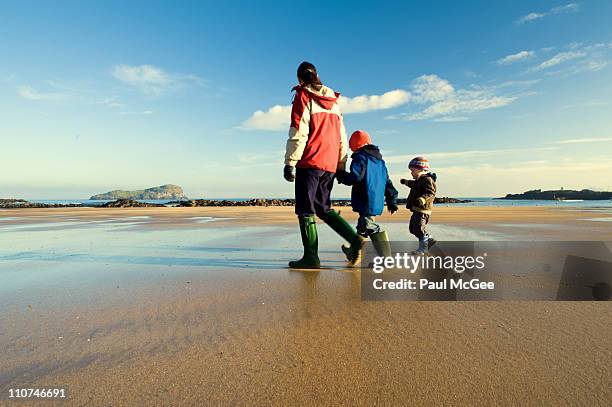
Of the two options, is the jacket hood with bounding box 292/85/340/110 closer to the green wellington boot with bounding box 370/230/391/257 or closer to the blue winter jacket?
the blue winter jacket

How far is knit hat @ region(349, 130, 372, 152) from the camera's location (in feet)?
14.5

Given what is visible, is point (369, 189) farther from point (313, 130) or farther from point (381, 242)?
point (313, 130)

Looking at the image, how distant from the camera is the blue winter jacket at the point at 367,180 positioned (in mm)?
4121

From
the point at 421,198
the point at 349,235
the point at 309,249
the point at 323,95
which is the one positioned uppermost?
the point at 323,95

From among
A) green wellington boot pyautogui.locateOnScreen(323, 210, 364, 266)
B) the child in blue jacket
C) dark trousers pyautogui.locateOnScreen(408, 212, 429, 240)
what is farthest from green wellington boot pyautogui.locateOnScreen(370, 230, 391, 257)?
dark trousers pyautogui.locateOnScreen(408, 212, 429, 240)

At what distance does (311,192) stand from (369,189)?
0.70 metres

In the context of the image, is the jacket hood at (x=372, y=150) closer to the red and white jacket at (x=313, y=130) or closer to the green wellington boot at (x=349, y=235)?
the red and white jacket at (x=313, y=130)

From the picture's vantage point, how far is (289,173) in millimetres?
3752

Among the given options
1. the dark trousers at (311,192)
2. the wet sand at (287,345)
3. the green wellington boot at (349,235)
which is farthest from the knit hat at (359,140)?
the wet sand at (287,345)

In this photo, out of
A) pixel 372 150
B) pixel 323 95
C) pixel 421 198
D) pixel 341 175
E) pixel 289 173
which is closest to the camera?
pixel 289 173

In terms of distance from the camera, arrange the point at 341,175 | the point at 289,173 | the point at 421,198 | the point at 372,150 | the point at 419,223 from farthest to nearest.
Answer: the point at 421,198
the point at 419,223
the point at 341,175
the point at 372,150
the point at 289,173

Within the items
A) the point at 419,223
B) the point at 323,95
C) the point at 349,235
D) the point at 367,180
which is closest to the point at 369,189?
the point at 367,180

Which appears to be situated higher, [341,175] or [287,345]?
[341,175]

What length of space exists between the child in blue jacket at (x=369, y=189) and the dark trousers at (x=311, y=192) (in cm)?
33
